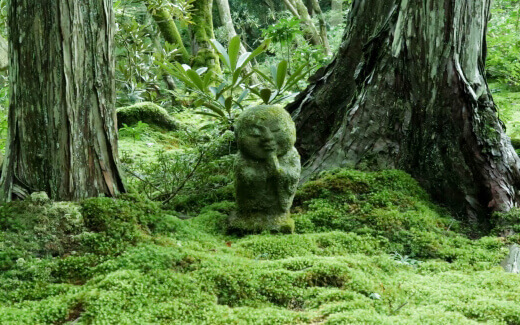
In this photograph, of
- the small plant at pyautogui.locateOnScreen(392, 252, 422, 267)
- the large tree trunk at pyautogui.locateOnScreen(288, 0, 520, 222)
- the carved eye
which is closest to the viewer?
the small plant at pyautogui.locateOnScreen(392, 252, 422, 267)

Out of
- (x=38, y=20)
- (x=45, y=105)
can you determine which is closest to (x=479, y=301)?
(x=45, y=105)

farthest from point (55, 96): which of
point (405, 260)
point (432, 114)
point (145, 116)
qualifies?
point (145, 116)

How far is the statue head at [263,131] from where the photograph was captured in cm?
380

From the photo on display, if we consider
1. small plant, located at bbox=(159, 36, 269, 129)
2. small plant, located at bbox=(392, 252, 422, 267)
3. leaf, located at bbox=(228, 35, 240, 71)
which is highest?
leaf, located at bbox=(228, 35, 240, 71)

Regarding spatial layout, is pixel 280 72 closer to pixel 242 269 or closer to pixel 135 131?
pixel 242 269

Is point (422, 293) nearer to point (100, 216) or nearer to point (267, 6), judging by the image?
point (100, 216)

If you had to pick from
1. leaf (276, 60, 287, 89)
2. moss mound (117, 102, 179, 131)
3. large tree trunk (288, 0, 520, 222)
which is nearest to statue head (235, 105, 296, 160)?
leaf (276, 60, 287, 89)

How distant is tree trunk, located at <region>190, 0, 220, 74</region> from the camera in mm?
10070

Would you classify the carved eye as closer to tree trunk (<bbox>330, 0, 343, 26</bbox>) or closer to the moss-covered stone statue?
the moss-covered stone statue

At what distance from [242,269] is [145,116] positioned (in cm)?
549

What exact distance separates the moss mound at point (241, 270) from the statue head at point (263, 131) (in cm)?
68

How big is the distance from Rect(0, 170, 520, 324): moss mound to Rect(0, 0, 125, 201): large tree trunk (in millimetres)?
211

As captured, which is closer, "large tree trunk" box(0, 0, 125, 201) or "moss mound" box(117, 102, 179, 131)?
"large tree trunk" box(0, 0, 125, 201)

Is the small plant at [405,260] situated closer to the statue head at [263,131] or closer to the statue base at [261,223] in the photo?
the statue base at [261,223]
